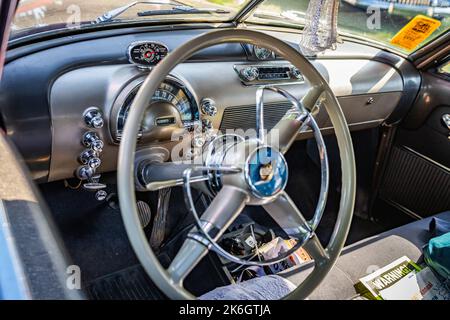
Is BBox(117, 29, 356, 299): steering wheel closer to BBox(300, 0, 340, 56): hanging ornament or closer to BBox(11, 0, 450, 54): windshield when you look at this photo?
BBox(11, 0, 450, 54): windshield

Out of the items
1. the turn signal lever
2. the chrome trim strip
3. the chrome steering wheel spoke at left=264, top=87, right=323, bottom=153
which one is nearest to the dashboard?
the turn signal lever

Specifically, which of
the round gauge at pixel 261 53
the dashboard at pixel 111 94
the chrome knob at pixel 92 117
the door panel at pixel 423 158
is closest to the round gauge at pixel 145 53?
the dashboard at pixel 111 94

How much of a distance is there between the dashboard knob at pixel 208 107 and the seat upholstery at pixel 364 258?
2.06 feet

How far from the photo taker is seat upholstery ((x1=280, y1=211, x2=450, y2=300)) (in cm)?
141

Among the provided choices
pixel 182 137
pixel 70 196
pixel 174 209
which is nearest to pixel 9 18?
pixel 182 137

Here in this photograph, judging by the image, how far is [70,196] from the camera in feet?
6.32

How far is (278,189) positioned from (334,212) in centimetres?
159

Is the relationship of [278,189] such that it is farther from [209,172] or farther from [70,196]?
[70,196]

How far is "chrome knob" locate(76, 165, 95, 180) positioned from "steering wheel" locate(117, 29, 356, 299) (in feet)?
1.22

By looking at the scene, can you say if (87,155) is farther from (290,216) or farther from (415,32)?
(415,32)

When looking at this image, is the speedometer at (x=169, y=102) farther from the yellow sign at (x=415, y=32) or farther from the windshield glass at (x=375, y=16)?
the yellow sign at (x=415, y=32)

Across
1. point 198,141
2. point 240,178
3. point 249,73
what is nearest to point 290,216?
point 240,178

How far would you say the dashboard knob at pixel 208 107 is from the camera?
63.7 inches

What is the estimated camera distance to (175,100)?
4.89 feet
